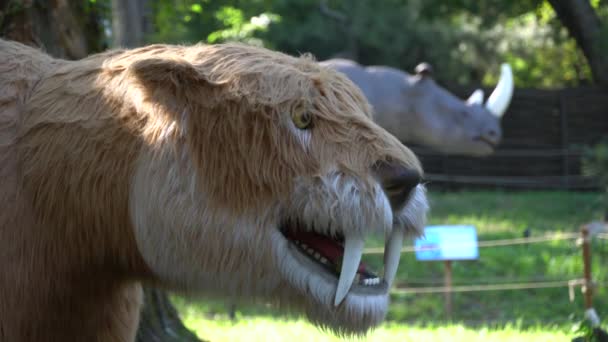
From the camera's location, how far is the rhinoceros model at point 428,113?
11.9 metres

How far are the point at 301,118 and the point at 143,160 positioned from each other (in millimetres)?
480

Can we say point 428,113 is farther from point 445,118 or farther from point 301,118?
point 301,118

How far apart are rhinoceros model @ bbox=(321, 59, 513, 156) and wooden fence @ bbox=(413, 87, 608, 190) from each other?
6782mm

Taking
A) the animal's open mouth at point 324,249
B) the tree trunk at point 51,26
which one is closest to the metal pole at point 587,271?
the tree trunk at point 51,26

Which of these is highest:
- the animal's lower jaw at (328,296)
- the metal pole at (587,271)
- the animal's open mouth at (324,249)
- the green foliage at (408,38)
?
the green foliage at (408,38)

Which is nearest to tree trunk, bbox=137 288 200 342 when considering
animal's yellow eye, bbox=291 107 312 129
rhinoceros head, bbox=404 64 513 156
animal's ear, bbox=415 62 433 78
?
animal's yellow eye, bbox=291 107 312 129

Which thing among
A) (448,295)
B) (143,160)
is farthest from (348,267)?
(448,295)

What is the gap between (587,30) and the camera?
6707 millimetres

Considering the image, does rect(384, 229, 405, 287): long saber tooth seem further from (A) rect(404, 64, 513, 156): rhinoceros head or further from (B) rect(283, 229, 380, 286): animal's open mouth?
(A) rect(404, 64, 513, 156): rhinoceros head

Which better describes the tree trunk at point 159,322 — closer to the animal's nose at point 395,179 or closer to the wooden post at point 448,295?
the animal's nose at point 395,179

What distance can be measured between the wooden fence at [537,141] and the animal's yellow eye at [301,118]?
16.9 meters

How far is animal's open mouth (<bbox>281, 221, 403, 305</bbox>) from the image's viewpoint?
2.37 m

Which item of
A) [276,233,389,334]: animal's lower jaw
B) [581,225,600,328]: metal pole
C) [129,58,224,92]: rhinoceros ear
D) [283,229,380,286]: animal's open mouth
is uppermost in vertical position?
[129,58,224,92]: rhinoceros ear

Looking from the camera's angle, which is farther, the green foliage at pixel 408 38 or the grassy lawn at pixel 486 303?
the green foliage at pixel 408 38
